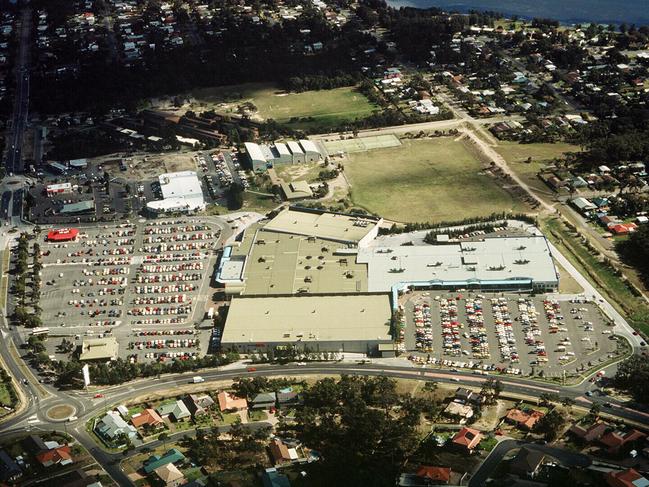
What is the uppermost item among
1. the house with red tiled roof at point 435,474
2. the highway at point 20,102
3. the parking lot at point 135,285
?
the house with red tiled roof at point 435,474

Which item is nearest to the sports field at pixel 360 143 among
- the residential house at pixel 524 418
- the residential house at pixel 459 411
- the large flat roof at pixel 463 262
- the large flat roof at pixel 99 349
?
the large flat roof at pixel 463 262

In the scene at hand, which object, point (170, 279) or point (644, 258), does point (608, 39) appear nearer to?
point (644, 258)

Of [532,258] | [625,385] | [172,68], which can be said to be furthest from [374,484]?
[172,68]

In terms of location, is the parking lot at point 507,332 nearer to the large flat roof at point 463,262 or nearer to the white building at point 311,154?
the large flat roof at point 463,262

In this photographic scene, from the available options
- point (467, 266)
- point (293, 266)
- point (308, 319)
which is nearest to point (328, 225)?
point (293, 266)

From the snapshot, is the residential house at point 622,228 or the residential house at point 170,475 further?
the residential house at point 622,228

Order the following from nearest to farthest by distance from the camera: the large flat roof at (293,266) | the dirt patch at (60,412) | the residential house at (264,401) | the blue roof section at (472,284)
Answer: the residential house at (264,401) < the dirt patch at (60,412) < the blue roof section at (472,284) < the large flat roof at (293,266)
